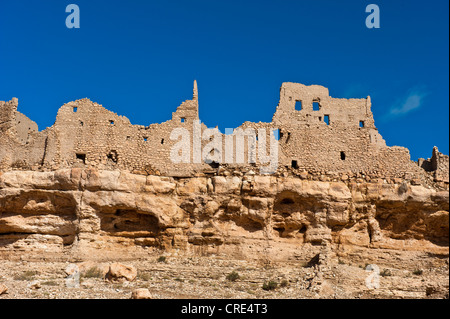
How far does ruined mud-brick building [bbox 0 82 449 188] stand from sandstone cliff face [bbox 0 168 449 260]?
58 cm

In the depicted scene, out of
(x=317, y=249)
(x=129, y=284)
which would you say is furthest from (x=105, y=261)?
(x=317, y=249)

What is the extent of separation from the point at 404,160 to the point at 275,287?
9.05 metres

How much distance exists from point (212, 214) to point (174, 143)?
3.64 m

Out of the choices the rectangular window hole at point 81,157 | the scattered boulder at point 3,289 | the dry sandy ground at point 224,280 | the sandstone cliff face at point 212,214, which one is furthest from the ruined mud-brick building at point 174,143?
the scattered boulder at point 3,289

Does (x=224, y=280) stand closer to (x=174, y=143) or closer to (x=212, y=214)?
(x=212, y=214)

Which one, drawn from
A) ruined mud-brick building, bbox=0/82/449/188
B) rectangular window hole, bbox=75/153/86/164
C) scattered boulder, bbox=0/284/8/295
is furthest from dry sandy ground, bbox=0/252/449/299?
rectangular window hole, bbox=75/153/86/164

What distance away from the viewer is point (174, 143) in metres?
23.2

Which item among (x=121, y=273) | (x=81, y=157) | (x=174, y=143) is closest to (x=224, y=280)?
(x=121, y=273)

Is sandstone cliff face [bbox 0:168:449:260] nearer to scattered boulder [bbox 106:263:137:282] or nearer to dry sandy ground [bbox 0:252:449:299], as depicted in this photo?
dry sandy ground [bbox 0:252:449:299]

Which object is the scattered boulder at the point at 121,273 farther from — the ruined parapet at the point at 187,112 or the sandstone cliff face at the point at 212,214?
the ruined parapet at the point at 187,112

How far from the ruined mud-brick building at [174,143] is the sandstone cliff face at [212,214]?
1.91 feet

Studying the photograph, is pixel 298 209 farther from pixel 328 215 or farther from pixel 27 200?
pixel 27 200

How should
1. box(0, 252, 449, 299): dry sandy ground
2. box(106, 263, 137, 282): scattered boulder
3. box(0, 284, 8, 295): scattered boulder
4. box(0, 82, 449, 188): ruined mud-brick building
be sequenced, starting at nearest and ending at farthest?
box(0, 284, 8, 295): scattered boulder
box(0, 252, 449, 299): dry sandy ground
box(106, 263, 137, 282): scattered boulder
box(0, 82, 449, 188): ruined mud-brick building

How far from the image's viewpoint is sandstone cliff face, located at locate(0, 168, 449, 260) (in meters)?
21.7
